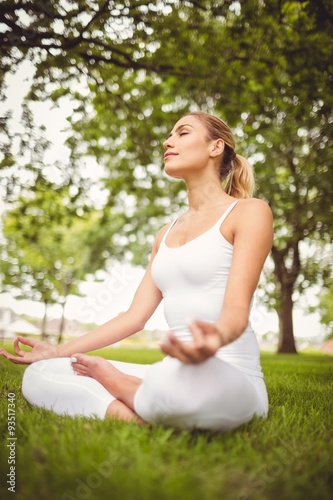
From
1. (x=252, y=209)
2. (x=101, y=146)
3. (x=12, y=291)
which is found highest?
(x=101, y=146)

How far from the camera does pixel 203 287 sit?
2.35 metres

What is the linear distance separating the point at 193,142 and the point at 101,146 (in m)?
7.43

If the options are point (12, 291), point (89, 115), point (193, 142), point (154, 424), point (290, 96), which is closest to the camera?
point (154, 424)

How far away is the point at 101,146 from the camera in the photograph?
9.89m

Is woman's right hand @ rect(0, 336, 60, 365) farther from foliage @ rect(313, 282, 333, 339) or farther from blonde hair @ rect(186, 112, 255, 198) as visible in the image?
foliage @ rect(313, 282, 333, 339)

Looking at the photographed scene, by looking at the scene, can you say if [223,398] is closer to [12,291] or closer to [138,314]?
[138,314]

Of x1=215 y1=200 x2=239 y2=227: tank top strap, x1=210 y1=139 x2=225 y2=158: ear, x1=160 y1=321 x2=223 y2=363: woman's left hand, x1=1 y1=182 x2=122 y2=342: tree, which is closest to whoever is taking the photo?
x1=160 y1=321 x2=223 y2=363: woman's left hand

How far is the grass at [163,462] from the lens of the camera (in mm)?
1427

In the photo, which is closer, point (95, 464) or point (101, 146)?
point (95, 464)

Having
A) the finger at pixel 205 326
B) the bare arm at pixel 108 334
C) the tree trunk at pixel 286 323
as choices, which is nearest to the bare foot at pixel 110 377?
the bare arm at pixel 108 334

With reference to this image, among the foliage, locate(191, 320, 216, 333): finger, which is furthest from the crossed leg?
the foliage

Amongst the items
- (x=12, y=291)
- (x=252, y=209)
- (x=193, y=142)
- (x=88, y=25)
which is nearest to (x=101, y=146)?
(x=88, y=25)

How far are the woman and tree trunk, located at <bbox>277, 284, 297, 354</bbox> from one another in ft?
49.8

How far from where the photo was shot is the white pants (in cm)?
183
